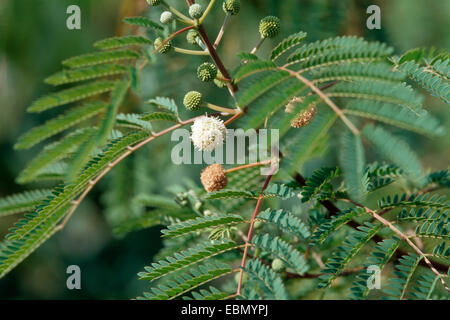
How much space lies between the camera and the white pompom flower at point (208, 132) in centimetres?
156

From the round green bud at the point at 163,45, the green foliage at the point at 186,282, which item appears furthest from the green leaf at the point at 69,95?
the green foliage at the point at 186,282

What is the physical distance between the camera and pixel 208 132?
1557 mm

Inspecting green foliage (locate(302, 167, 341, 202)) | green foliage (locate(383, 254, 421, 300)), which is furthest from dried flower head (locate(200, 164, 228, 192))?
green foliage (locate(383, 254, 421, 300))

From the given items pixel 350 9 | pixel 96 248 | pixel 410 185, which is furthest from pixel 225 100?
pixel 96 248

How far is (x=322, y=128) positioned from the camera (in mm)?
1108

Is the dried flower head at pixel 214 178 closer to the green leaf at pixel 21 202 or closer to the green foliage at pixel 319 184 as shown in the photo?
the green foliage at pixel 319 184

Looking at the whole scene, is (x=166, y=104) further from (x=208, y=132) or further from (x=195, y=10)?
(x=195, y=10)

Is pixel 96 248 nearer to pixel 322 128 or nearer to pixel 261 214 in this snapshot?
pixel 261 214

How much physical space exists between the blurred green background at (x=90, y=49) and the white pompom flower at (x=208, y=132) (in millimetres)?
1319

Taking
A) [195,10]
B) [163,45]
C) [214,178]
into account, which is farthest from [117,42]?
[214,178]

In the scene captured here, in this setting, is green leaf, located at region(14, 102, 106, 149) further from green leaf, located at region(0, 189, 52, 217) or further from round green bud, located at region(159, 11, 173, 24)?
green leaf, located at region(0, 189, 52, 217)

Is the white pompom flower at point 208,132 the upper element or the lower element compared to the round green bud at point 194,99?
lower

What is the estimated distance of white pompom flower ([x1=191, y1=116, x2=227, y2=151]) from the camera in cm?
156

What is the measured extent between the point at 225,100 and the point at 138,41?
1951mm
